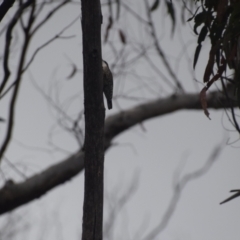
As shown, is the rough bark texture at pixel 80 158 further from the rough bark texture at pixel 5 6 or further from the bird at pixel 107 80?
the rough bark texture at pixel 5 6

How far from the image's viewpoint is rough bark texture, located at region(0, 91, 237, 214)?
3.12 metres

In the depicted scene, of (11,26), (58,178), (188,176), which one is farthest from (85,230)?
(188,176)

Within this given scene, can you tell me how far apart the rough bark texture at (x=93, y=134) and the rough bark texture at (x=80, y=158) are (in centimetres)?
148

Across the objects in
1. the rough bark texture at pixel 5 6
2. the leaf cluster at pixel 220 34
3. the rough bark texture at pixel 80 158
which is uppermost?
the rough bark texture at pixel 5 6

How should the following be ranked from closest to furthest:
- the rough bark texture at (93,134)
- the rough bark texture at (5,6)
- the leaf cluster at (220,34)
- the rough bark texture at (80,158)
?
the rough bark texture at (93,134), the rough bark texture at (5,6), the leaf cluster at (220,34), the rough bark texture at (80,158)

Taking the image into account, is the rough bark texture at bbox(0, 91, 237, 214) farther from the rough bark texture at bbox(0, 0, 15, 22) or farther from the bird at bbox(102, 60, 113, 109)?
the rough bark texture at bbox(0, 0, 15, 22)

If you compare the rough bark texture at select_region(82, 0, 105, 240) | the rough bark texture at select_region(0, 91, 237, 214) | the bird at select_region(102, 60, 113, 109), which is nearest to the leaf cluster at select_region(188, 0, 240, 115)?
the bird at select_region(102, 60, 113, 109)

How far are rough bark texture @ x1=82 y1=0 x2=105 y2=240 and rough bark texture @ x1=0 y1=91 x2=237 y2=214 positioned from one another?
4.87ft

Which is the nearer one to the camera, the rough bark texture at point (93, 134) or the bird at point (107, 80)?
the rough bark texture at point (93, 134)

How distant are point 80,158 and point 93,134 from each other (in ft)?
6.75

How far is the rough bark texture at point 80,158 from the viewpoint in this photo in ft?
10.2

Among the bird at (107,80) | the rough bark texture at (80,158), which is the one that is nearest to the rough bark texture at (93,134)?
the bird at (107,80)

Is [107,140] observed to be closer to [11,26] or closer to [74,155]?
[74,155]

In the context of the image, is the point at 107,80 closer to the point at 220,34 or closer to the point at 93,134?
the point at 93,134
